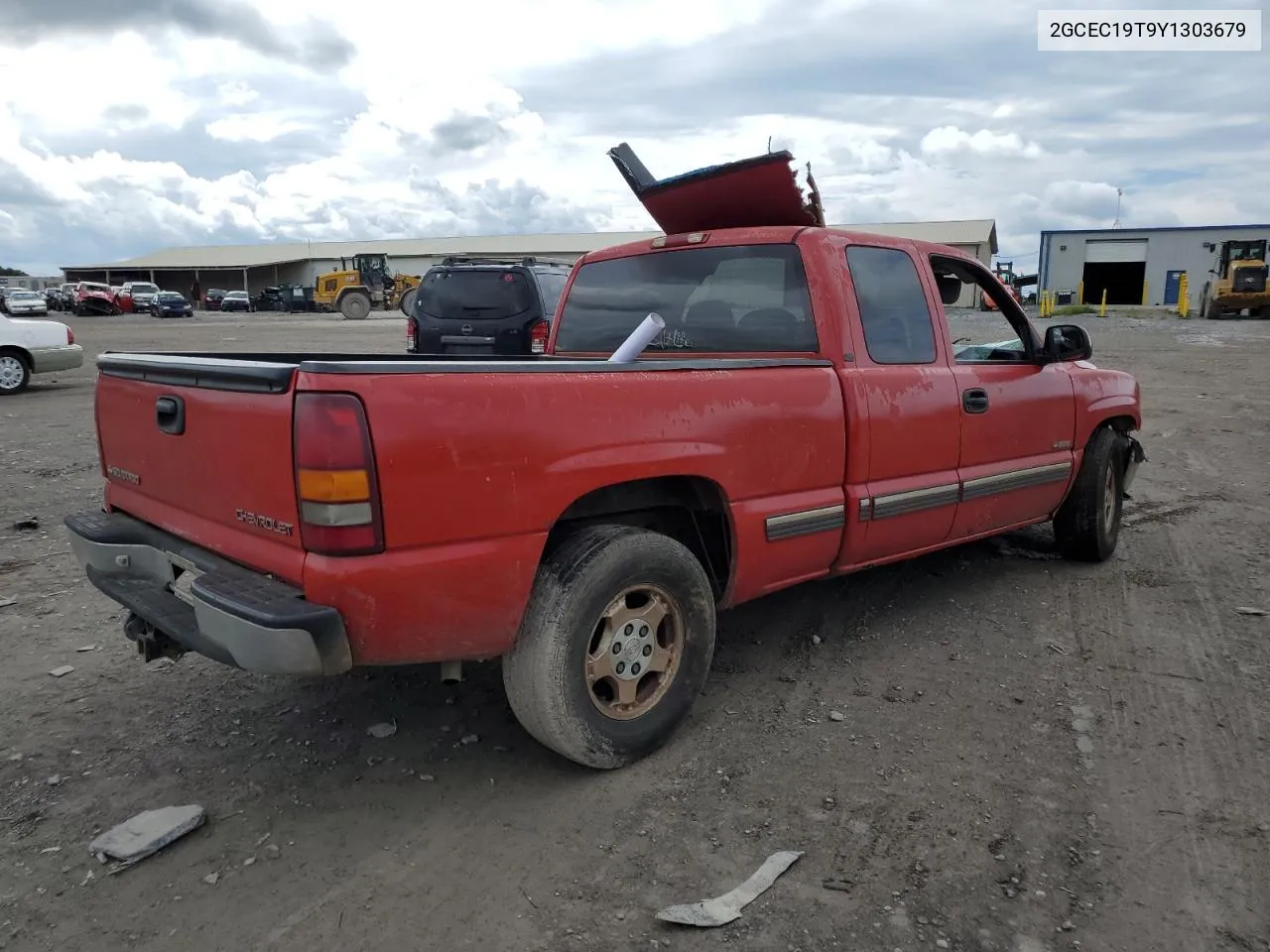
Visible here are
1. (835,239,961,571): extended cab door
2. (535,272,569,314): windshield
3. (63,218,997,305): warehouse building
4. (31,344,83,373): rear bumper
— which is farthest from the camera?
(63,218,997,305): warehouse building

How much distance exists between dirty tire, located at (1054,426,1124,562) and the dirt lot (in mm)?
Answer: 477

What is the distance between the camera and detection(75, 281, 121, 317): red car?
43875 mm

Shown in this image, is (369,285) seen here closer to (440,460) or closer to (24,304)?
(24,304)

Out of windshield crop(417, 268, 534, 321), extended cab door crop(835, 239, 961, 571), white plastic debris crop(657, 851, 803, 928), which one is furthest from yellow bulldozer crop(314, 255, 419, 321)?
white plastic debris crop(657, 851, 803, 928)

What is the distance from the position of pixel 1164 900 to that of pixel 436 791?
6.98 feet

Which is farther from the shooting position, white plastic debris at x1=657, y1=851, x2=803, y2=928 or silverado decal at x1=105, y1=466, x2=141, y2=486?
silverado decal at x1=105, y1=466, x2=141, y2=486

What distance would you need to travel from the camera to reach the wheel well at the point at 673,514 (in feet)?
10.3

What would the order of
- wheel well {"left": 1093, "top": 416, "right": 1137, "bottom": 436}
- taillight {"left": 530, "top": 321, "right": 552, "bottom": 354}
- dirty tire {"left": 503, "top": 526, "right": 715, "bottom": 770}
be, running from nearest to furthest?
dirty tire {"left": 503, "top": 526, "right": 715, "bottom": 770} → wheel well {"left": 1093, "top": 416, "right": 1137, "bottom": 436} → taillight {"left": 530, "top": 321, "right": 552, "bottom": 354}

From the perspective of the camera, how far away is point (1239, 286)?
3130 cm

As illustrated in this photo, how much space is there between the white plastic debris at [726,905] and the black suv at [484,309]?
7.90 m

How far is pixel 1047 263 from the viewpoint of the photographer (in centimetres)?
4938

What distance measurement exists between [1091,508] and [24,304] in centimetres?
4159

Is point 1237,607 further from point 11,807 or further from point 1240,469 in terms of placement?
point 11,807

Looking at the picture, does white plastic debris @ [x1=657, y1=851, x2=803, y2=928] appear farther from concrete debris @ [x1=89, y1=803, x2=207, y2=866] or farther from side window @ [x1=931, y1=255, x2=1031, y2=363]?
side window @ [x1=931, y1=255, x2=1031, y2=363]
